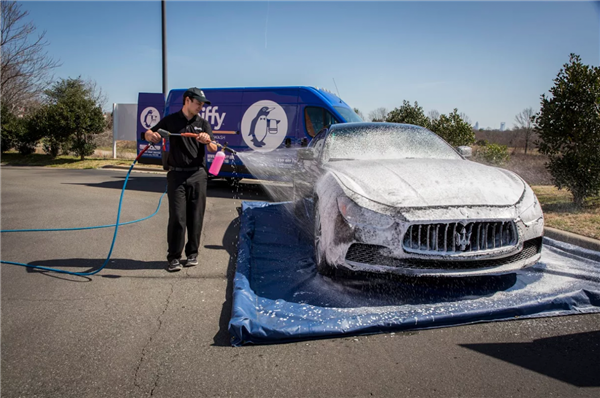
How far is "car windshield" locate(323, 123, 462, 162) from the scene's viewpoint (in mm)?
4949

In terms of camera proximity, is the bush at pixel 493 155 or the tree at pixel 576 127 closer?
the tree at pixel 576 127

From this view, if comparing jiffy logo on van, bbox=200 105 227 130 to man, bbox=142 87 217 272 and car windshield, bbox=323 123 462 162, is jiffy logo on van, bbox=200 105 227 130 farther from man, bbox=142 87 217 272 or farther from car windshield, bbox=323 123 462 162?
man, bbox=142 87 217 272

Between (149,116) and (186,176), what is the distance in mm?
10332

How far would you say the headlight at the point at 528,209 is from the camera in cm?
346

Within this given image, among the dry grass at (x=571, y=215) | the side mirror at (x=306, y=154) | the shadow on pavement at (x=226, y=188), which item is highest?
the side mirror at (x=306, y=154)

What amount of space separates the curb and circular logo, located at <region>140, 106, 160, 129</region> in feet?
38.5

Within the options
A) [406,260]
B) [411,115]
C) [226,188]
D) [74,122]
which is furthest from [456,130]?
[74,122]

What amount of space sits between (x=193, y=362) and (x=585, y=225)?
577 cm

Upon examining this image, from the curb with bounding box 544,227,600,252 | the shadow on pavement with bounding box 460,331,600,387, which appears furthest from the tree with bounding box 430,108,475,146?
the shadow on pavement with bounding box 460,331,600,387

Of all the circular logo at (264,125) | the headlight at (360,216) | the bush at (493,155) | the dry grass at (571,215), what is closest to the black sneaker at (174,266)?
the headlight at (360,216)

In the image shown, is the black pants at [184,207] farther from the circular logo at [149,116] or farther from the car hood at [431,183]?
the circular logo at [149,116]

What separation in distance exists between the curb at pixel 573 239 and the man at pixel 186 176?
182 inches

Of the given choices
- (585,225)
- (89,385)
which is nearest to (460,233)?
(89,385)

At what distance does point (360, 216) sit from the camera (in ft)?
11.0
